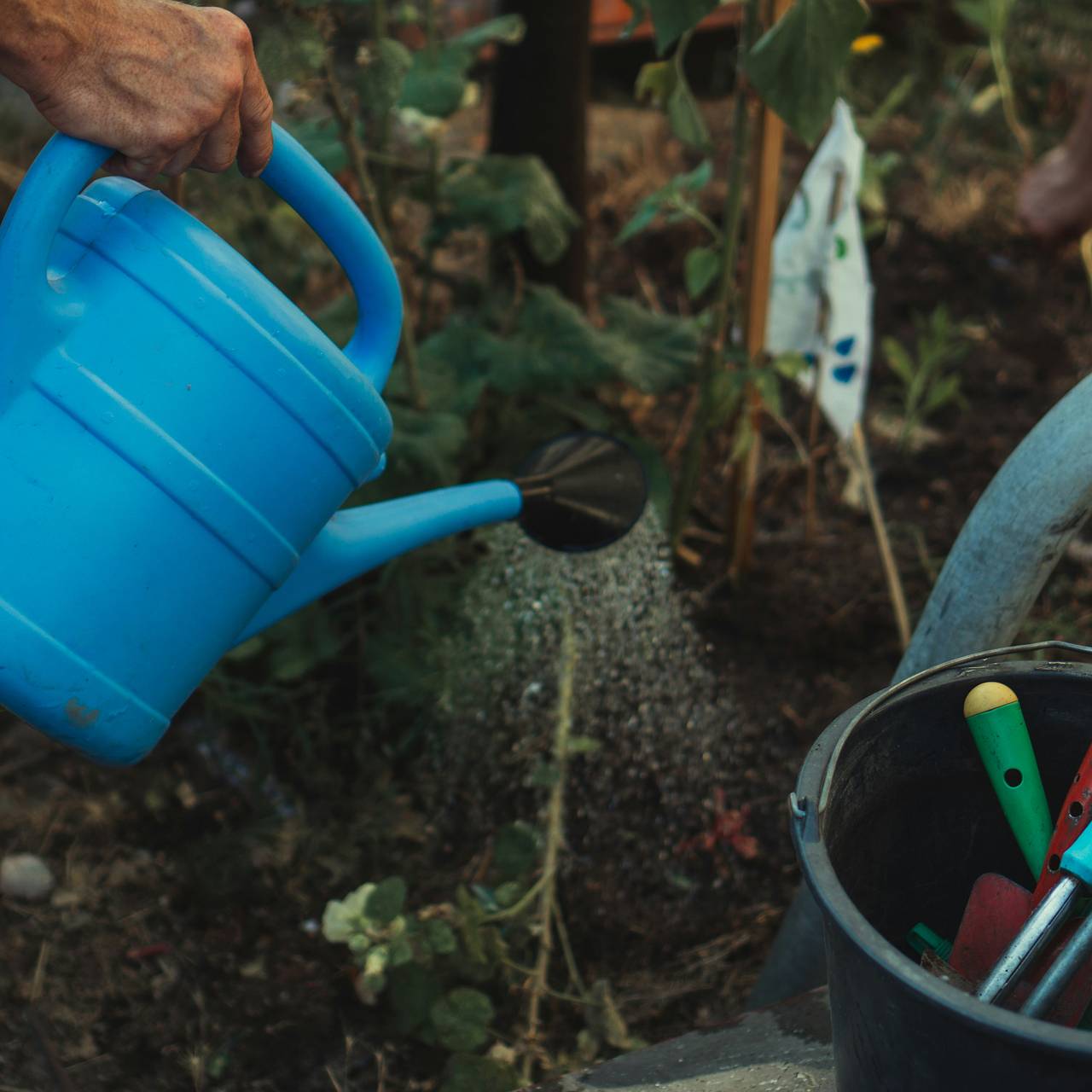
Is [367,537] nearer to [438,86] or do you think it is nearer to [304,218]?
[304,218]

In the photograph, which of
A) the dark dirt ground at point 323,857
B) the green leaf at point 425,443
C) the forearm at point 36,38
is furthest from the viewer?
the green leaf at point 425,443

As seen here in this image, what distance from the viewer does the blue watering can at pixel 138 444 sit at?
0.84 meters

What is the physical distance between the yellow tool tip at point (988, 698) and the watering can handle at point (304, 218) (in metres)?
0.54

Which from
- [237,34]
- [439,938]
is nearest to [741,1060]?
[439,938]

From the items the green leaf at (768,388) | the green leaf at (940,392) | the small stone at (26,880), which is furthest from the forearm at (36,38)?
the green leaf at (940,392)

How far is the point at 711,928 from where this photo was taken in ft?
5.25

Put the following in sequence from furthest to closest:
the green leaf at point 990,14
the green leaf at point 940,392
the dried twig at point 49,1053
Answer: the green leaf at point 990,14, the green leaf at point 940,392, the dried twig at point 49,1053

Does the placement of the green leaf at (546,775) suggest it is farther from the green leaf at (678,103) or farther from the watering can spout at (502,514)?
the green leaf at (678,103)

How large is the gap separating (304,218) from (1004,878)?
2.46ft

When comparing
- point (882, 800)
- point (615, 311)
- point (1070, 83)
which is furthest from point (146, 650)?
point (1070, 83)

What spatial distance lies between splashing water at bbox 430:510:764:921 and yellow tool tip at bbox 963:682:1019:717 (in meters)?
0.79

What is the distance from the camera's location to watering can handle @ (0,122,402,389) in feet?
2.67

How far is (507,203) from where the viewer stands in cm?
177

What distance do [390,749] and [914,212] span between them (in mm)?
1940
